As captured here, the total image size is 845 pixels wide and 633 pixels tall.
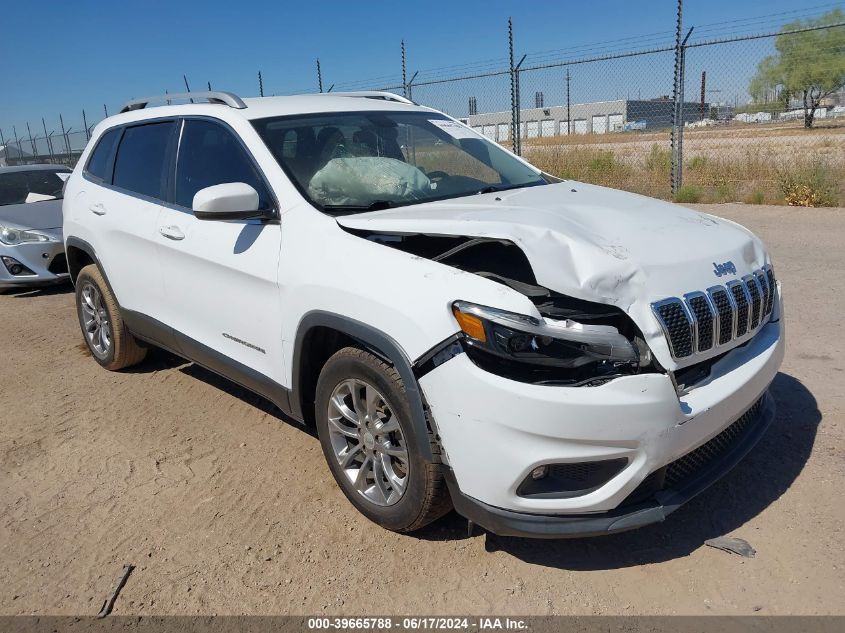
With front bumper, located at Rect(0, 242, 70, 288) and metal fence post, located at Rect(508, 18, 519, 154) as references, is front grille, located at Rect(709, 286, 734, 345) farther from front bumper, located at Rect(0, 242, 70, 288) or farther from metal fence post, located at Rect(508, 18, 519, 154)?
metal fence post, located at Rect(508, 18, 519, 154)

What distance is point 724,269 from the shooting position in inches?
113

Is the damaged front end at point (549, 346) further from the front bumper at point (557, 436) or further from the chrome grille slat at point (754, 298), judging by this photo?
the chrome grille slat at point (754, 298)

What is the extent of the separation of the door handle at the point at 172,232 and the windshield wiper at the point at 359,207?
1081 mm

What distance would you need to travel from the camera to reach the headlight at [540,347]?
241 centimetres

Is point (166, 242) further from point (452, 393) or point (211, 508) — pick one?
point (452, 393)

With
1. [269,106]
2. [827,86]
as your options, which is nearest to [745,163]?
[827,86]

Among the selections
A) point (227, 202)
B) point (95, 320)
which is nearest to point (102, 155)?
point (95, 320)

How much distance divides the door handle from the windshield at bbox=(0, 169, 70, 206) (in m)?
6.01

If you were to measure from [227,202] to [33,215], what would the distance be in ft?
21.7

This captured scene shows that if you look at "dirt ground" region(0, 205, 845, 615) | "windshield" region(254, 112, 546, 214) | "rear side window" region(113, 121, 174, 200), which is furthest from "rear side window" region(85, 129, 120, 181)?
"windshield" region(254, 112, 546, 214)

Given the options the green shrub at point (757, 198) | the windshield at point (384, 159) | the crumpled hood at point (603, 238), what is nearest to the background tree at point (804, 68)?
the green shrub at point (757, 198)

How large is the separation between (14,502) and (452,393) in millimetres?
2476

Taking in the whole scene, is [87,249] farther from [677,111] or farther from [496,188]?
[677,111]

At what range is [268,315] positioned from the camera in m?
3.34
